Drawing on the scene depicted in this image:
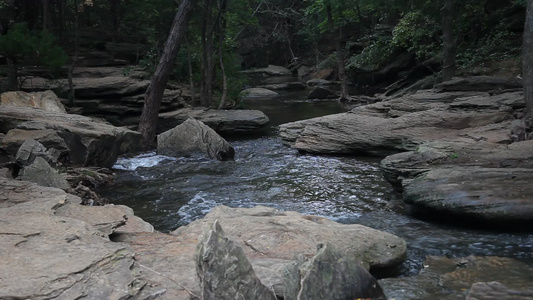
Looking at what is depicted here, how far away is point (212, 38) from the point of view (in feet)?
55.4

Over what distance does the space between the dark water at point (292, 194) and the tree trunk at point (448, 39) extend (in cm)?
550

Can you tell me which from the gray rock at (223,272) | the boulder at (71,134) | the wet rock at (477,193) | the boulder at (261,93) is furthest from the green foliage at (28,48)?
the boulder at (261,93)

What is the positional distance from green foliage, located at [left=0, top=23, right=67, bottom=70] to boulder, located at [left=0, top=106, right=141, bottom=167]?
1800 millimetres

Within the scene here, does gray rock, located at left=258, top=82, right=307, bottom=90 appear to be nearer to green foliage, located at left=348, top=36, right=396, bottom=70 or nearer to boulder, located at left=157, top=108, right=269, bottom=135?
green foliage, located at left=348, top=36, right=396, bottom=70

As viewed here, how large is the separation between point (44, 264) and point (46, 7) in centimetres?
1385

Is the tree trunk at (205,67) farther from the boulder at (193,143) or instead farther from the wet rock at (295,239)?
the wet rock at (295,239)

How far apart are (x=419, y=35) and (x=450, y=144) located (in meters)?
12.8

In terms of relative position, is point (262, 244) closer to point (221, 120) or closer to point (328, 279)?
point (328, 279)

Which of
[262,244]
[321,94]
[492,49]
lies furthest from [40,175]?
[321,94]

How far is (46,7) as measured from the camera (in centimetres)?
1528

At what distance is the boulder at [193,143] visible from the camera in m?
11.6

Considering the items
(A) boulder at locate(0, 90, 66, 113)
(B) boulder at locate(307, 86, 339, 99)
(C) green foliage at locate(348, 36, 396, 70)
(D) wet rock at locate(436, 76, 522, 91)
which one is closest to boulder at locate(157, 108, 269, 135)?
(A) boulder at locate(0, 90, 66, 113)

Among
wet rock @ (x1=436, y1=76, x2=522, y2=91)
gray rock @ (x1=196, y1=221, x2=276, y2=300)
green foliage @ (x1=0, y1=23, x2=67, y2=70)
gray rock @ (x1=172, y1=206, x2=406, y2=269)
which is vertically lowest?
gray rock @ (x1=172, y1=206, x2=406, y2=269)

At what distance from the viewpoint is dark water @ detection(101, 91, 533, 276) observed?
227 inches
